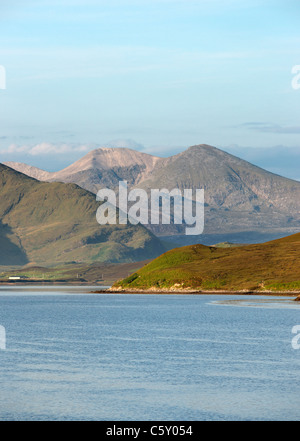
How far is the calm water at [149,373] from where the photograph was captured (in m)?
58.7

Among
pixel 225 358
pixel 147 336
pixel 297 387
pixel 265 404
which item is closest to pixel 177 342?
pixel 147 336

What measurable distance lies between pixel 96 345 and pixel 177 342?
13257mm

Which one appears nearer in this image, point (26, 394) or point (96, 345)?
point (26, 394)

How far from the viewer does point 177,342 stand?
113500 millimetres

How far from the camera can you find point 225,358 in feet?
299

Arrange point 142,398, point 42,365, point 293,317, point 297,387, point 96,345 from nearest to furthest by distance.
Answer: point 142,398, point 297,387, point 42,365, point 96,345, point 293,317

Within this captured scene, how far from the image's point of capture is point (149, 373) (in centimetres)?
7844

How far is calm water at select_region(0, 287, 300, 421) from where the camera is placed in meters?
58.7

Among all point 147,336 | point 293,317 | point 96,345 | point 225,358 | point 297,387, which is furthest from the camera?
point 293,317
